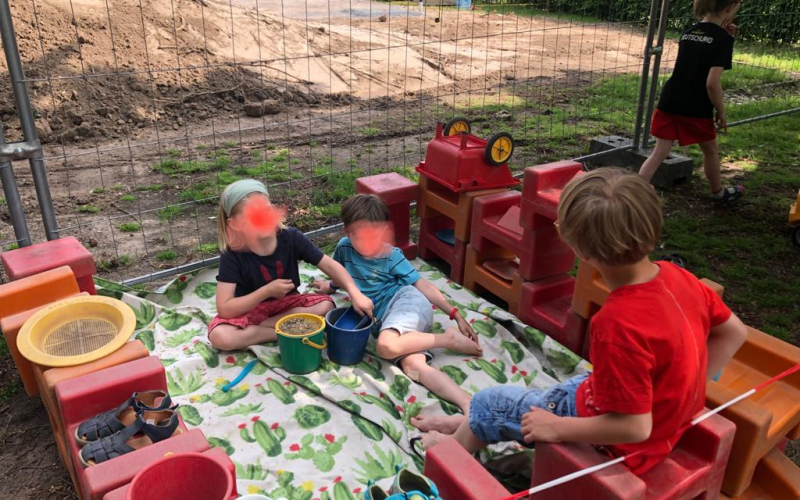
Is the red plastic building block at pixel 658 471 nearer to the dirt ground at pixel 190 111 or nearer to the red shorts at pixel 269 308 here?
the red shorts at pixel 269 308

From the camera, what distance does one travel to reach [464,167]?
356cm

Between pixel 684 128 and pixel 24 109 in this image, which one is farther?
pixel 684 128

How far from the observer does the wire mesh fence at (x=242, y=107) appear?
189 inches

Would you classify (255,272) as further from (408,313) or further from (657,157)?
(657,157)

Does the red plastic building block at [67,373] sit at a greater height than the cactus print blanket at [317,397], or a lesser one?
greater

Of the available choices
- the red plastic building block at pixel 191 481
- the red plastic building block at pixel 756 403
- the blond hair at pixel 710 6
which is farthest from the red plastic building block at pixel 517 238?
the blond hair at pixel 710 6

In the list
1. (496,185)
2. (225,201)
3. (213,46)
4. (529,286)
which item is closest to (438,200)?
(496,185)

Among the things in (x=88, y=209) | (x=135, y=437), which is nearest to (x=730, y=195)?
(x=135, y=437)

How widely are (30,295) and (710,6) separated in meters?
4.52

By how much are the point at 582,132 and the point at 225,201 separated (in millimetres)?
5059

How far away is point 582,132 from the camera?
6.96 metres

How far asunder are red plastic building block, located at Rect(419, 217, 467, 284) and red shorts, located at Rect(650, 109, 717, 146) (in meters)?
1.93

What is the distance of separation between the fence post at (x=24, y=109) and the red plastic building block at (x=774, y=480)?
329 cm

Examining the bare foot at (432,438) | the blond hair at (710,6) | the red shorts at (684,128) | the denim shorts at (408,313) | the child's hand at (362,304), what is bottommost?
the bare foot at (432,438)
